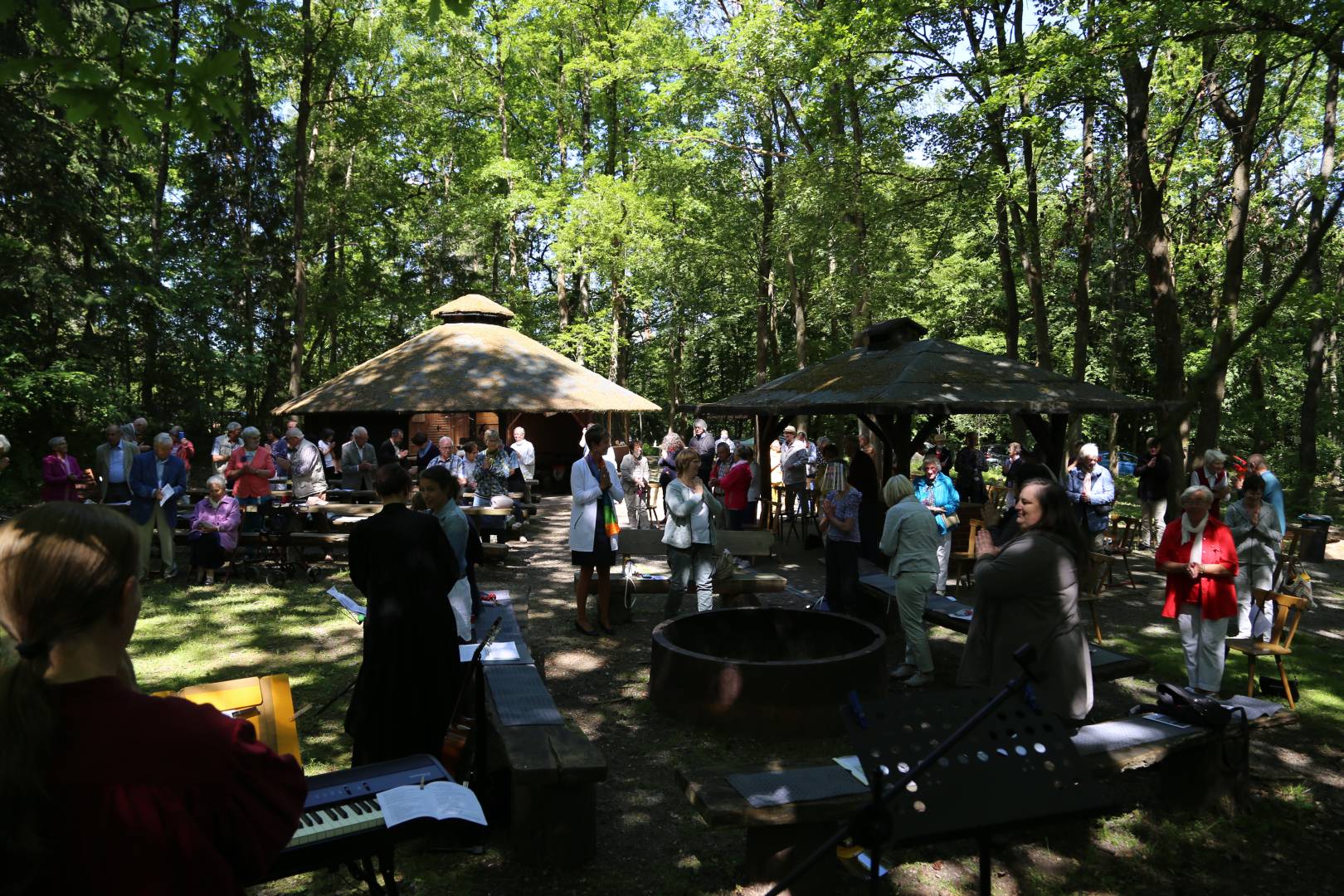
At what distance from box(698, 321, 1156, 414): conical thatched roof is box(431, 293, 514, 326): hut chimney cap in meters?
14.0

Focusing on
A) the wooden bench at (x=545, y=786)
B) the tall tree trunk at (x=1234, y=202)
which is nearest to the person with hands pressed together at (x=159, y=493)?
the wooden bench at (x=545, y=786)

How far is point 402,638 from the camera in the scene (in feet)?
14.0

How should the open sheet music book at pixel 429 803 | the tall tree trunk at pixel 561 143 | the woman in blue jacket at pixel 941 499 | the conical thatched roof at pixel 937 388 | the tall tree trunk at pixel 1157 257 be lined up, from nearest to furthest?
the open sheet music book at pixel 429 803 < the conical thatched roof at pixel 937 388 < the woman in blue jacket at pixel 941 499 < the tall tree trunk at pixel 1157 257 < the tall tree trunk at pixel 561 143

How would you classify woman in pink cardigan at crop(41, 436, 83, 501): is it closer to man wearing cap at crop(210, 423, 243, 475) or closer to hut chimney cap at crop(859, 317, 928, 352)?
man wearing cap at crop(210, 423, 243, 475)

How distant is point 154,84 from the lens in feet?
11.2

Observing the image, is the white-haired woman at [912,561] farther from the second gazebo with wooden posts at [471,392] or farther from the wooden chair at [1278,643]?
the second gazebo with wooden posts at [471,392]

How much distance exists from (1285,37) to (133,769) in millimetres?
11822

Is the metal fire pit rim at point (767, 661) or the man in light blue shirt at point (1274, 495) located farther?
the man in light blue shirt at point (1274, 495)

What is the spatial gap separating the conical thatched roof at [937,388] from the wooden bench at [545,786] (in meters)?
6.41

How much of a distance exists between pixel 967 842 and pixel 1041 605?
1.50 metres

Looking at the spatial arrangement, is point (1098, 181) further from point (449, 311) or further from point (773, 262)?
point (449, 311)

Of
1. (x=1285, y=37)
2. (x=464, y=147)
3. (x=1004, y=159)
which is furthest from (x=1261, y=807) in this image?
(x=464, y=147)

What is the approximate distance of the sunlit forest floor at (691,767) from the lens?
4242 millimetres

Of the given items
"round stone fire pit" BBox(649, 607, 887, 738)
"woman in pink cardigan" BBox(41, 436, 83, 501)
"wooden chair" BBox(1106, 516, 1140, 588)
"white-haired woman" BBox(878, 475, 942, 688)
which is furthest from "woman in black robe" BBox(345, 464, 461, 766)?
"wooden chair" BBox(1106, 516, 1140, 588)
